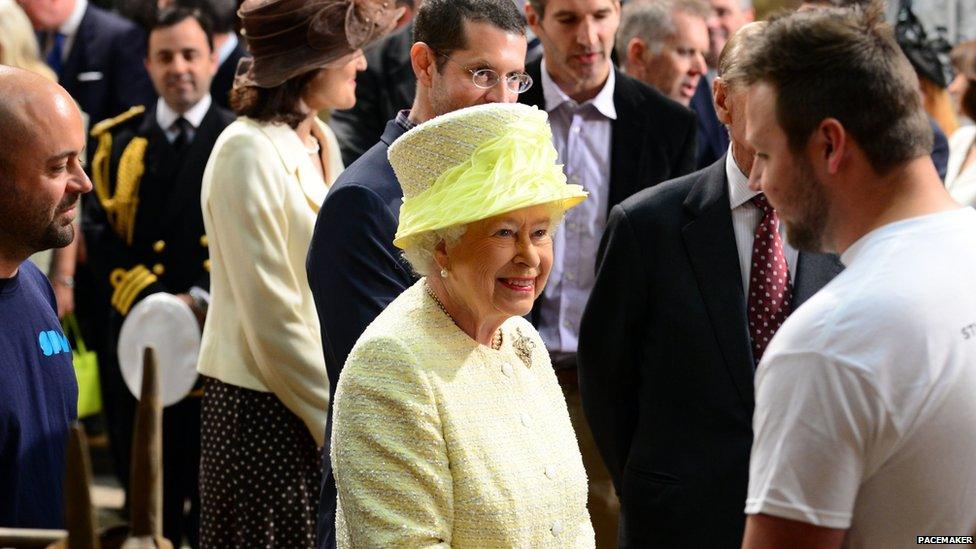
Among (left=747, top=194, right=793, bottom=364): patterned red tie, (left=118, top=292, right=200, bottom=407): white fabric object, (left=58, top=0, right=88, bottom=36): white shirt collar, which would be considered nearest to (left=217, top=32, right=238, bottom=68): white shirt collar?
(left=58, top=0, right=88, bottom=36): white shirt collar

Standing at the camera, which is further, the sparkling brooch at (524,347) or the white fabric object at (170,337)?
the white fabric object at (170,337)

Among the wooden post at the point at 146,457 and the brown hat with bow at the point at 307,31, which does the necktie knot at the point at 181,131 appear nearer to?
the brown hat with bow at the point at 307,31

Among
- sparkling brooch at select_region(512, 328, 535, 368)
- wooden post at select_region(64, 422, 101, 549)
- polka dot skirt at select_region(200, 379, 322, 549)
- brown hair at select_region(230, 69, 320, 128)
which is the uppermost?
brown hair at select_region(230, 69, 320, 128)

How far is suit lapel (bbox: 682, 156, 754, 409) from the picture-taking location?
343 centimetres

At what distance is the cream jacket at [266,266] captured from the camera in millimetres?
4340

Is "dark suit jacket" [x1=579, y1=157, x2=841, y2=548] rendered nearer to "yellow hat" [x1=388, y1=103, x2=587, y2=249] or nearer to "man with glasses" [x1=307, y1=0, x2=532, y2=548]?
"man with glasses" [x1=307, y1=0, x2=532, y2=548]

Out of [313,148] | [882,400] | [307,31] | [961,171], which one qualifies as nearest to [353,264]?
[307,31]

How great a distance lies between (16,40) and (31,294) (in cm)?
331

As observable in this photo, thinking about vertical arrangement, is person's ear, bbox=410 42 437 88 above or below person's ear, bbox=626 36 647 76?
above

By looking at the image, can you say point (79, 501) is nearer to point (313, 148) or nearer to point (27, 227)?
point (27, 227)

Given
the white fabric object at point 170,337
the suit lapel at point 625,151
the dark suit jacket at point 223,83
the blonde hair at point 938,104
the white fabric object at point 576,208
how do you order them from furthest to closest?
1. the dark suit jacket at point 223,83
2. the blonde hair at point 938,104
3. the white fabric object at point 170,337
4. the suit lapel at point 625,151
5. the white fabric object at point 576,208

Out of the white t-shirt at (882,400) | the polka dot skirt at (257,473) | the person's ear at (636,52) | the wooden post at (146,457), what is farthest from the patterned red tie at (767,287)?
the person's ear at (636,52)

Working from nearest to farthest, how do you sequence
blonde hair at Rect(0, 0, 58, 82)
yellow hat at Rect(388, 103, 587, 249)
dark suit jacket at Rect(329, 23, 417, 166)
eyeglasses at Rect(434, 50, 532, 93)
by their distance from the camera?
yellow hat at Rect(388, 103, 587, 249) → eyeglasses at Rect(434, 50, 532, 93) → dark suit jacket at Rect(329, 23, 417, 166) → blonde hair at Rect(0, 0, 58, 82)

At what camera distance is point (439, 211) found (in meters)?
2.85
